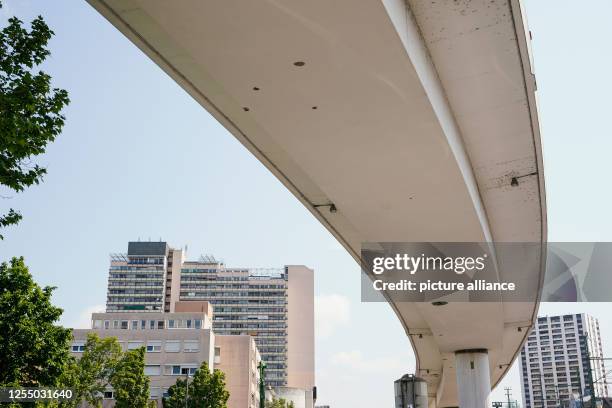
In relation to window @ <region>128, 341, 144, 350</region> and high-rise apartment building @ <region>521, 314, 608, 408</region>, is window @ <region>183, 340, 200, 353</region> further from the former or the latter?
high-rise apartment building @ <region>521, 314, 608, 408</region>

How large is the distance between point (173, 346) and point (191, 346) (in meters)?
2.06

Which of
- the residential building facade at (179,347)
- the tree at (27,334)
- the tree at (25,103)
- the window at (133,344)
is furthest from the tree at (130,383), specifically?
the tree at (25,103)

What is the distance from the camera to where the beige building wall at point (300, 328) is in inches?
6314

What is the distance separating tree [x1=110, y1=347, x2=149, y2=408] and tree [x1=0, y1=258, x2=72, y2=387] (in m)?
21.1

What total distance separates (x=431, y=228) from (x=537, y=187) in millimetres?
2428

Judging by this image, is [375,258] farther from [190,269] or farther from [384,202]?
[190,269]

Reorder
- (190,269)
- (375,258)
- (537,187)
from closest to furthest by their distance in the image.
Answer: (537,187)
(375,258)
(190,269)

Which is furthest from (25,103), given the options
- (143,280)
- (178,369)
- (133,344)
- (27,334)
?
(143,280)

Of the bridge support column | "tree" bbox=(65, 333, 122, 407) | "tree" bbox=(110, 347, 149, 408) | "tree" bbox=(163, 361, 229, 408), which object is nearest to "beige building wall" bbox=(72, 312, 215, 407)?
"tree" bbox=(163, 361, 229, 408)

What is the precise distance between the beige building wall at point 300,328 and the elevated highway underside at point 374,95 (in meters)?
148

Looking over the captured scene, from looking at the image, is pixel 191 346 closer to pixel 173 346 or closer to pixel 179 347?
pixel 179 347

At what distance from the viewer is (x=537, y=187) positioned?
14.6 m

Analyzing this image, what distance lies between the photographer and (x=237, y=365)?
81125mm

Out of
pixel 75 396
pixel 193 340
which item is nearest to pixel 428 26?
pixel 75 396
